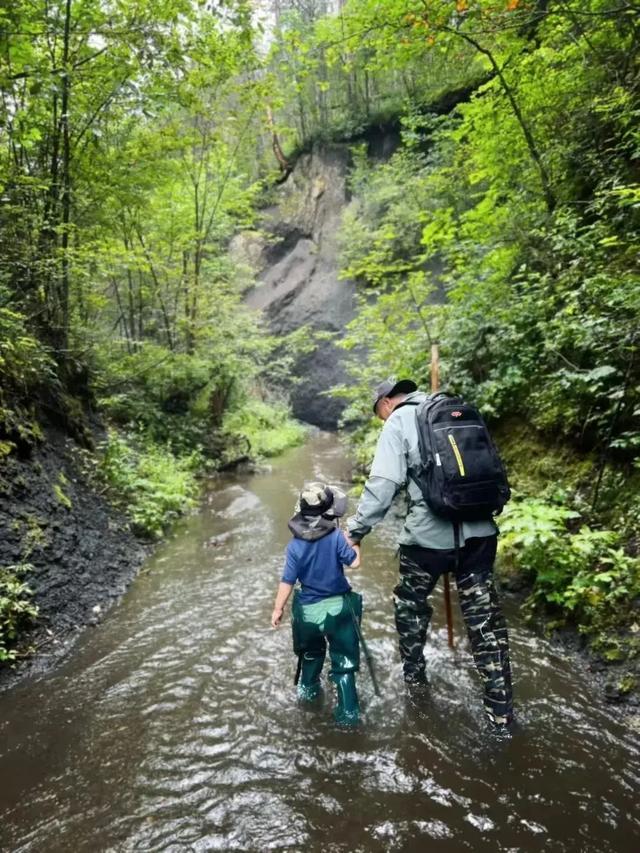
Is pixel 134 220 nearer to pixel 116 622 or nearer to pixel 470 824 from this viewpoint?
pixel 116 622

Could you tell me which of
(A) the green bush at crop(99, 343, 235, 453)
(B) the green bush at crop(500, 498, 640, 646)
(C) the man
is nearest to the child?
(C) the man

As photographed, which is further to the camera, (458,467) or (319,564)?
(319,564)

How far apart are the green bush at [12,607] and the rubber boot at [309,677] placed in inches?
99.5

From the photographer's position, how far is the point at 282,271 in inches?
1128

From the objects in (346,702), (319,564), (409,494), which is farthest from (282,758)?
(409,494)

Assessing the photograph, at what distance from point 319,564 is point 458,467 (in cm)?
122

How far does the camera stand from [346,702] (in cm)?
336

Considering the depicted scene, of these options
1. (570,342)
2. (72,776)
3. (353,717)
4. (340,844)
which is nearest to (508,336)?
(570,342)

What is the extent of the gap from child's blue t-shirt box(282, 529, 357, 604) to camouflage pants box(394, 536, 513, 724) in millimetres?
492

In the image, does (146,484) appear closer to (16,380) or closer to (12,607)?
(16,380)

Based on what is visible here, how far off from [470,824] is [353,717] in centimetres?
105

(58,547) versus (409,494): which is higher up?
(409,494)

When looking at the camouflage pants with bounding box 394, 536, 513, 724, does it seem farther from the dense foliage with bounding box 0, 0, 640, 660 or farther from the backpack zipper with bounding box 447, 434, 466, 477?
the dense foliage with bounding box 0, 0, 640, 660

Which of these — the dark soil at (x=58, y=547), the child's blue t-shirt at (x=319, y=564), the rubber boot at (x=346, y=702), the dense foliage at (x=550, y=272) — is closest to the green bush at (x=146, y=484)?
the dark soil at (x=58, y=547)
